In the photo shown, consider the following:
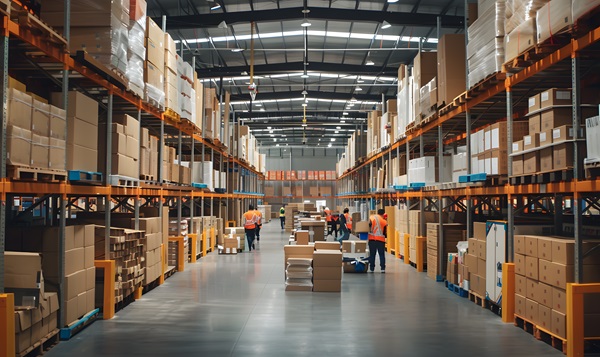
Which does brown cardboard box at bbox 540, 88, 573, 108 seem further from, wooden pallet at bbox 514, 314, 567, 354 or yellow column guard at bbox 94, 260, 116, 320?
yellow column guard at bbox 94, 260, 116, 320

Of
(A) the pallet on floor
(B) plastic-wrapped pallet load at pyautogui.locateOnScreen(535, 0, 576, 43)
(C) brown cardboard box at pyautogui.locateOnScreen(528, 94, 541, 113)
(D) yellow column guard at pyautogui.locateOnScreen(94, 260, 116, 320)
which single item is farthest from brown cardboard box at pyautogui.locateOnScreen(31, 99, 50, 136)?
(C) brown cardboard box at pyautogui.locateOnScreen(528, 94, 541, 113)

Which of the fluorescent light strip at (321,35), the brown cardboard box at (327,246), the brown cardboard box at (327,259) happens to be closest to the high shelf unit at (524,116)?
the brown cardboard box at (327,246)

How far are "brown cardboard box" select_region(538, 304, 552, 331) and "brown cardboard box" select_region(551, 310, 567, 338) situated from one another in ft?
0.28

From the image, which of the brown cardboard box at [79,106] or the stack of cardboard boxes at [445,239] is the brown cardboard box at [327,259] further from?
the brown cardboard box at [79,106]

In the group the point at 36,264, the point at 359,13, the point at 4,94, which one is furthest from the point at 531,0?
the point at 359,13

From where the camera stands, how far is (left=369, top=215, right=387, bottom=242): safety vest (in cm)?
1223

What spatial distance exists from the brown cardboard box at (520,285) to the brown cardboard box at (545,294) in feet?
1.33

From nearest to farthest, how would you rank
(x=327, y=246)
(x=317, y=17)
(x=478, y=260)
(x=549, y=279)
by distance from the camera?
1. (x=549, y=279)
2. (x=478, y=260)
3. (x=327, y=246)
4. (x=317, y=17)

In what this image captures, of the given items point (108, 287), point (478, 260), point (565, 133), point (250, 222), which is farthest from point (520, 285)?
point (250, 222)

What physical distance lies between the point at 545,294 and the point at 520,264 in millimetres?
783

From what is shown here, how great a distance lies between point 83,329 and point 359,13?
38.3ft

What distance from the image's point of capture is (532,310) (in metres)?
6.54

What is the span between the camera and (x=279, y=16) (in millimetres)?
15852

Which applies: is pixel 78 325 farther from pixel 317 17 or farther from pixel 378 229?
pixel 317 17
